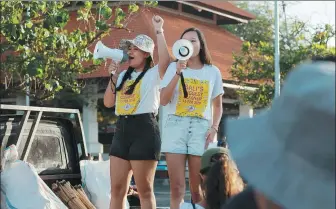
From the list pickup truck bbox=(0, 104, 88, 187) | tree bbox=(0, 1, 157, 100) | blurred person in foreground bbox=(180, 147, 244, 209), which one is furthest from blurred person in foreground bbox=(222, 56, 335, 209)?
tree bbox=(0, 1, 157, 100)

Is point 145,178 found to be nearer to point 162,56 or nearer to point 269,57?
point 162,56

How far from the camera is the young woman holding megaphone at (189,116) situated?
5.20 metres

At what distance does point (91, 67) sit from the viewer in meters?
16.2

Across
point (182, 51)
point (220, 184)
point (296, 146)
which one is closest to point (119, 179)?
point (182, 51)

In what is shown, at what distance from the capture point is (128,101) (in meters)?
5.19

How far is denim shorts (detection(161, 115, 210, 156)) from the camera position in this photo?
520cm

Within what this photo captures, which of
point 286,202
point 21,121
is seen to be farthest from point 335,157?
point 21,121

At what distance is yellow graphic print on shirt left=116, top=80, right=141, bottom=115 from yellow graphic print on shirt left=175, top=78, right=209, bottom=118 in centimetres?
31

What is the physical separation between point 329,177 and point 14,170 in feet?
10.4

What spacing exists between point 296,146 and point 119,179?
3745 mm

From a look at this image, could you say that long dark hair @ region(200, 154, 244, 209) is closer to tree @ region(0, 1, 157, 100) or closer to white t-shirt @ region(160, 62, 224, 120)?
white t-shirt @ region(160, 62, 224, 120)

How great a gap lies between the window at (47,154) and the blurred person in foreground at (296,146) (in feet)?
14.1

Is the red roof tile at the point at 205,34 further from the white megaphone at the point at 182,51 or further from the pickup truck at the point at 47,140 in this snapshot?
the white megaphone at the point at 182,51

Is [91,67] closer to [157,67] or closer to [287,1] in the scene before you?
[157,67]
